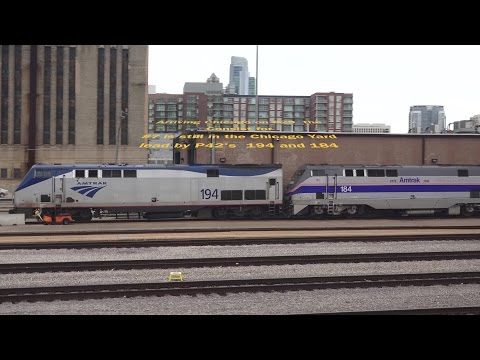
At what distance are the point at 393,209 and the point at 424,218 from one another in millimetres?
2833

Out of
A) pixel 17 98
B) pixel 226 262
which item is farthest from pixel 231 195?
pixel 17 98

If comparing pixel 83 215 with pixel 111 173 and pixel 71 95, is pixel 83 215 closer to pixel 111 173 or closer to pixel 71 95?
pixel 111 173

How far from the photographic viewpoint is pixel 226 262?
1639 centimetres

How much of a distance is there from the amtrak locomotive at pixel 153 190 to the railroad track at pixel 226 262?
13.4 meters

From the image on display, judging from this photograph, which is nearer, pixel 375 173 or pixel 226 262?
pixel 226 262

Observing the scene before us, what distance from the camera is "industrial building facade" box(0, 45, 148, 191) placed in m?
66.4

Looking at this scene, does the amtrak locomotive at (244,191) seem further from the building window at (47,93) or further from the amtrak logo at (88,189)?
the building window at (47,93)

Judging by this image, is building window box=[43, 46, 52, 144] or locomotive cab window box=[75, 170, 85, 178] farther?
building window box=[43, 46, 52, 144]

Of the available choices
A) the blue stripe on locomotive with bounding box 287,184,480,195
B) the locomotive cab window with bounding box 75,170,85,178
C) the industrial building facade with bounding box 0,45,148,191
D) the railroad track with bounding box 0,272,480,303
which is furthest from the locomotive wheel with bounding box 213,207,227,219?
the industrial building facade with bounding box 0,45,148,191

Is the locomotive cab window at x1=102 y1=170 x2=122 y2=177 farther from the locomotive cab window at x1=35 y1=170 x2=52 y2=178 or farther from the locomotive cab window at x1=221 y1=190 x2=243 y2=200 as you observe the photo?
the locomotive cab window at x1=221 y1=190 x2=243 y2=200

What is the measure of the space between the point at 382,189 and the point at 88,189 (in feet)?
62.0

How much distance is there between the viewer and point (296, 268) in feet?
52.7

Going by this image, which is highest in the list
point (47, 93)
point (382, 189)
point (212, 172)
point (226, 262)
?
point (47, 93)
